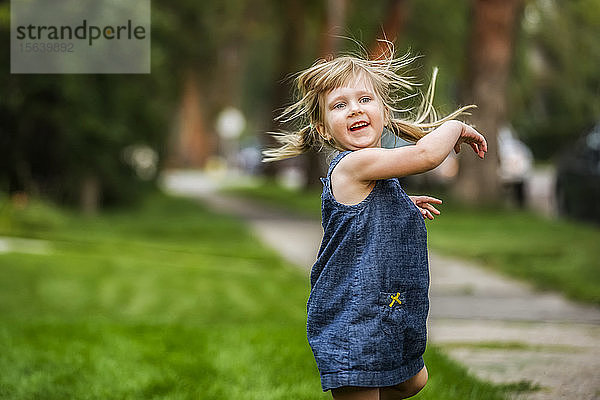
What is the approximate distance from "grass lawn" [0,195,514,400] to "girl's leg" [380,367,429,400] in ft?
3.73

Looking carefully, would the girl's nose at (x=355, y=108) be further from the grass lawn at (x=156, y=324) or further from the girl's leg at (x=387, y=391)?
the grass lawn at (x=156, y=324)

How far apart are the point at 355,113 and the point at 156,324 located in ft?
12.4

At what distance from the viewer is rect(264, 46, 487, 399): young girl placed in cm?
311

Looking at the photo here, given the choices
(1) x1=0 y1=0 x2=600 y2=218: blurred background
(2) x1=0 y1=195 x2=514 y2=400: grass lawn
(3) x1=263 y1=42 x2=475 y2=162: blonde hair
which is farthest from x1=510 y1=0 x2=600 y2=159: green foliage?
(3) x1=263 y1=42 x2=475 y2=162: blonde hair

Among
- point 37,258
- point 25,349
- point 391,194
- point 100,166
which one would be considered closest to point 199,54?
point 100,166

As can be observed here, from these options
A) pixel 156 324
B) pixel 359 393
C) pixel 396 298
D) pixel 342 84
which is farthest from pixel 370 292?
pixel 156 324

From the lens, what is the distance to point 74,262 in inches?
369

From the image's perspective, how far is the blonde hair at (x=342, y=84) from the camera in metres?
3.24

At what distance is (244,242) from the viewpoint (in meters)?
13.1

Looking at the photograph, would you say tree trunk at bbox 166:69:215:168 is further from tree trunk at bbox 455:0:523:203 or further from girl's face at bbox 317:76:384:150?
girl's face at bbox 317:76:384:150

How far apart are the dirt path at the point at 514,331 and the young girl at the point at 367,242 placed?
147 cm

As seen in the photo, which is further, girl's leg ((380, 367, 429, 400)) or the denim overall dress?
girl's leg ((380, 367, 429, 400))

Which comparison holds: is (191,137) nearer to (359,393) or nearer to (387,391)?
(387,391)

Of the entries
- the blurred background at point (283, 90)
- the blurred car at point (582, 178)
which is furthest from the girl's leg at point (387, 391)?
the blurred car at point (582, 178)
